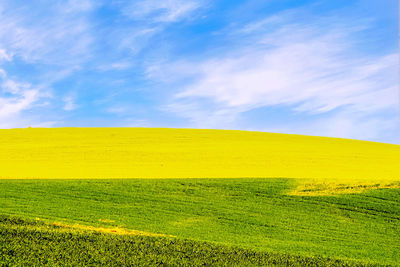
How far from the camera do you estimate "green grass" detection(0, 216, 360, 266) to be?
33.2ft

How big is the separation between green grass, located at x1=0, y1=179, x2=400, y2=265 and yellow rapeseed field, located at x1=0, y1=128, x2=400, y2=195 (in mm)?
2172

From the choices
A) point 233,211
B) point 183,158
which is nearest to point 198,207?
point 233,211

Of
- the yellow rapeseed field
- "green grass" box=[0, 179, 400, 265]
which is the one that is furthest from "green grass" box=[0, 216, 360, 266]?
Answer: the yellow rapeseed field

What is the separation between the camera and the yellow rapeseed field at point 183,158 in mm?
22938

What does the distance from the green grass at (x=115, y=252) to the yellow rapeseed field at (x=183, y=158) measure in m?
9.97

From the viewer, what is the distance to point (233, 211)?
16656mm

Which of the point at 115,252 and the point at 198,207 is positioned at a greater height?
the point at 198,207

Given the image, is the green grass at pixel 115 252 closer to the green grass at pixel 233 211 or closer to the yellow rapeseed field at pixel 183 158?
the green grass at pixel 233 211

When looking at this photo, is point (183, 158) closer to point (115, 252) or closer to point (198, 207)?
point (198, 207)

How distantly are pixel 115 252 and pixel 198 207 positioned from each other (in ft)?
21.5

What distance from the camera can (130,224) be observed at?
14336 mm

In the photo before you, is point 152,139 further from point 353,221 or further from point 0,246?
point 0,246

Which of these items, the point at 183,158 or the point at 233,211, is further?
the point at 183,158

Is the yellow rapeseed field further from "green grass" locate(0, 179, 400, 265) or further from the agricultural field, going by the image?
"green grass" locate(0, 179, 400, 265)
